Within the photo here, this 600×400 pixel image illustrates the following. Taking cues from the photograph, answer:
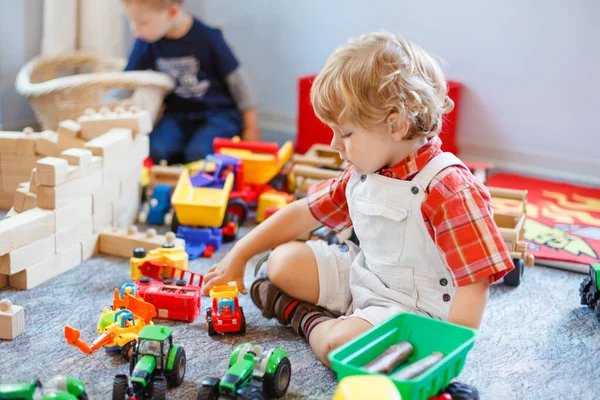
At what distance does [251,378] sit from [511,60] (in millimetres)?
1381

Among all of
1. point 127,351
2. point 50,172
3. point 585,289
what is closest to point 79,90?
point 50,172

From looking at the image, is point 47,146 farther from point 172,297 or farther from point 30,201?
point 172,297

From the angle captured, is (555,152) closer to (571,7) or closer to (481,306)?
(571,7)

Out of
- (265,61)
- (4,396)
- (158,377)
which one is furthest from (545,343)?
(265,61)

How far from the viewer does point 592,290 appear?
1.28 m

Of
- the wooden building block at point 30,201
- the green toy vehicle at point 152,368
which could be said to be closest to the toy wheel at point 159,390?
the green toy vehicle at point 152,368

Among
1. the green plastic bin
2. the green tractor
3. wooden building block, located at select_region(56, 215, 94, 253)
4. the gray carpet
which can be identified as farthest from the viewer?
wooden building block, located at select_region(56, 215, 94, 253)

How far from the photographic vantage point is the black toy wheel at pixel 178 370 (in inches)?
38.9

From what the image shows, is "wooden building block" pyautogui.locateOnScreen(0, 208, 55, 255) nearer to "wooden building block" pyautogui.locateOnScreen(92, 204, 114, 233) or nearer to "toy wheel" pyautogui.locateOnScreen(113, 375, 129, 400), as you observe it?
"wooden building block" pyautogui.locateOnScreen(92, 204, 114, 233)

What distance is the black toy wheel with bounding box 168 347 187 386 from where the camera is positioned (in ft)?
3.24

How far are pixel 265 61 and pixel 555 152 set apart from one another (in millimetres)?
946

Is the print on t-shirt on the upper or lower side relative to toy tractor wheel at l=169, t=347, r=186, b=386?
upper

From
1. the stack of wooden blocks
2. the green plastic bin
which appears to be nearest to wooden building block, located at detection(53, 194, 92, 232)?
the stack of wooden blocks

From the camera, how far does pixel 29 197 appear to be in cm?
137
